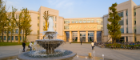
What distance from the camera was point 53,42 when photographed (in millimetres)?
8055

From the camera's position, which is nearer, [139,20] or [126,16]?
[139,20]

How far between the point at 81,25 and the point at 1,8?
37.8 m

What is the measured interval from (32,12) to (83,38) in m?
33.6

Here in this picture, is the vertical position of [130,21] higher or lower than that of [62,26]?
higher

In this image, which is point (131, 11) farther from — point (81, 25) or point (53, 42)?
→ point (53, 42)

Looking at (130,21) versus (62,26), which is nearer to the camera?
(130,21)

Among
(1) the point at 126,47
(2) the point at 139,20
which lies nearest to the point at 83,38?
(2) the point at 139,20

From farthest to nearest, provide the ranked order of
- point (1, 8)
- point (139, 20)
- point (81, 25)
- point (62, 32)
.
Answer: point (62, 32) → point (81, 25) → point (139, 20) → point (1, 8)

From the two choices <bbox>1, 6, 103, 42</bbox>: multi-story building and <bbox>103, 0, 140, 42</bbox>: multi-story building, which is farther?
<bbox>1, 6, 103, 42</bbox>: multi-story building

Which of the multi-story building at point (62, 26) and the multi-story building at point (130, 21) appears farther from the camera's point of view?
the multi-story building at point (62, 26)

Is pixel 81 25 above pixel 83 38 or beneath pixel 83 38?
above

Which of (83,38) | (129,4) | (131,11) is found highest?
(129,4)

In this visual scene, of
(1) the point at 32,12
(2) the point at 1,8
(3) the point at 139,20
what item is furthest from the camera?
(1) the point at 32,12

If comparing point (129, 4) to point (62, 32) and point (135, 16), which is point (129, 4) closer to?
point (135, 16)
